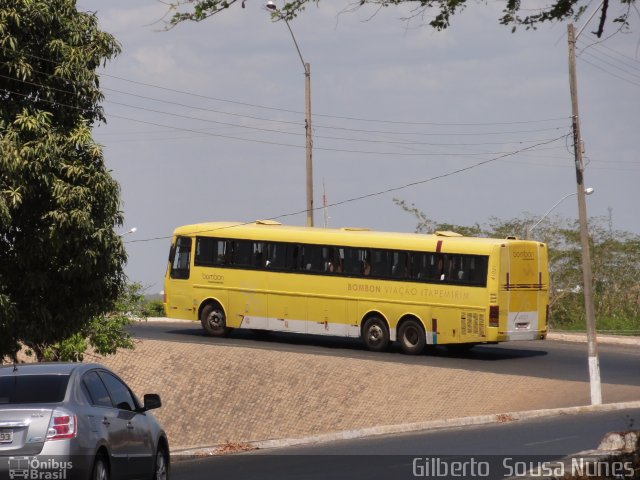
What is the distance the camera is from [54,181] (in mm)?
→ 19078

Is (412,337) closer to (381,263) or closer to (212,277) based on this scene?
(381,263)

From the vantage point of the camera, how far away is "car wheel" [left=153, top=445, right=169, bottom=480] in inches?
527

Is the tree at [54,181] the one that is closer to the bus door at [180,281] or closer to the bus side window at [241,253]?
the bus side window at [241,253]

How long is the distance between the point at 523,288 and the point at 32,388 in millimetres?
26495

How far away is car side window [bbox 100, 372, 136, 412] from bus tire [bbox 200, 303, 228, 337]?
2799 centimetres

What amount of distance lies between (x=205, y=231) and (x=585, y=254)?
14.8m

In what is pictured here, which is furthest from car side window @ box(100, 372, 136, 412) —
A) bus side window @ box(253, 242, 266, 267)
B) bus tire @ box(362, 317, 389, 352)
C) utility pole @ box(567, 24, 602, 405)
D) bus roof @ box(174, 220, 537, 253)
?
bus side window @ box(253, 242, 266, 267)

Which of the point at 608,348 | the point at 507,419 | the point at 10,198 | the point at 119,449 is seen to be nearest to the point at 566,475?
the point at 119,449

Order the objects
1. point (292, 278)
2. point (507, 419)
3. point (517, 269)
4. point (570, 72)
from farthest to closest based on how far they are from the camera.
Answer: point (292, 278) → point (517, 269) → point (570, 72) → point (507, 419)

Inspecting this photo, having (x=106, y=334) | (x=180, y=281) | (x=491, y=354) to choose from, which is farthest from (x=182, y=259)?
(x=106, y=334)

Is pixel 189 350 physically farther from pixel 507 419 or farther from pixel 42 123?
pixel 42 123

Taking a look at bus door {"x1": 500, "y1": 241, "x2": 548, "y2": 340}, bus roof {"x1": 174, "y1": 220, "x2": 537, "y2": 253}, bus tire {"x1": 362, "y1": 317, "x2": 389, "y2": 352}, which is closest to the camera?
bus door {"x1": 500, "y1": 241, "x2": 548, "y2": 340}

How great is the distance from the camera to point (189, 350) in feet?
122

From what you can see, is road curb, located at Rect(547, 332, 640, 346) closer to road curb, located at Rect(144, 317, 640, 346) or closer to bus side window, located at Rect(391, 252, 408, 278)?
road curb, located at Rect(144, 317, 640, 346)
